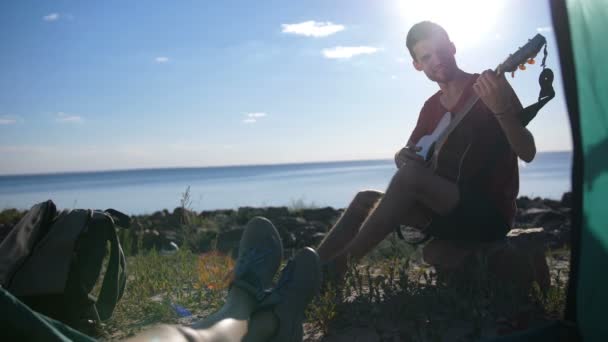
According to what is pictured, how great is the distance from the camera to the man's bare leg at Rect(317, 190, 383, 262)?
3.43 m

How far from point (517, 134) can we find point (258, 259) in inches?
59.4

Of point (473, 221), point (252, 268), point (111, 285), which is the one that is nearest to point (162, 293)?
point (111, 285)

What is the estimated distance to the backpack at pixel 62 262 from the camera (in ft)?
8.54

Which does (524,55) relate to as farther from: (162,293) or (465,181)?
(162,293)

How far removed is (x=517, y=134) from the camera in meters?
2.84

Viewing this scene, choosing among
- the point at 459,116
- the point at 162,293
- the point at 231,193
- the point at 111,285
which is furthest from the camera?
the point at 231,193

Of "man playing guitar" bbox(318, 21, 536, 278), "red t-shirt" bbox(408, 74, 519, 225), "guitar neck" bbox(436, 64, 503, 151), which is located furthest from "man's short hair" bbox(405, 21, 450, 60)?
"red t-shirt" bbox(408, 74, 519, 225)

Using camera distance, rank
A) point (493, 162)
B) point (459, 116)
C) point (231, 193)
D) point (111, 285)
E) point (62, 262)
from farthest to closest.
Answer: point (231, 193)
point (459, 116)
point (493, 162)
point (111, 285)
point (62, 262)

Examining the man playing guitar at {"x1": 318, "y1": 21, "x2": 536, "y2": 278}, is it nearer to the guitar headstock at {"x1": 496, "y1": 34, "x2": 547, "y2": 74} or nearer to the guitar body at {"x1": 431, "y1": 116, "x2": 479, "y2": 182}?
the guitar body at {"x1": 431, "y1": 116, "x2": 479, "y2": 182}

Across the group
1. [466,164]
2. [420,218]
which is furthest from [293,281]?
[466,164]

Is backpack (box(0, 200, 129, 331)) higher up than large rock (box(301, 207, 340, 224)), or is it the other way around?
backpack (box(0, 200, 129, 331))

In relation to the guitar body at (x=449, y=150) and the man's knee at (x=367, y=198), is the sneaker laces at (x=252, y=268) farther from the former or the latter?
the guitar body at (x=449, y=150)

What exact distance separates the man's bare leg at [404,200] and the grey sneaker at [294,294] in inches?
13.8

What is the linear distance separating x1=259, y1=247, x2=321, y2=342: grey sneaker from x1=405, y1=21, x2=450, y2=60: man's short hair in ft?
4.86
